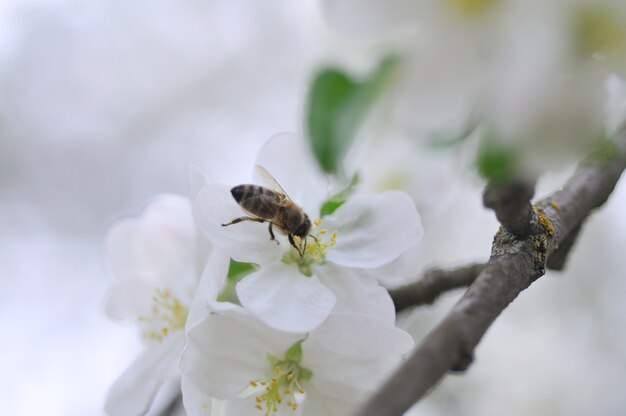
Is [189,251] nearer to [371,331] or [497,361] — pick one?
[371,331]

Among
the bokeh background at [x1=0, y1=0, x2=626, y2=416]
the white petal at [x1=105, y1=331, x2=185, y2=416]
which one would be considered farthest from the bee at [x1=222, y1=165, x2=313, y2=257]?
the bokeh background at [x1=0, y1=0, x2=626, y2=416]

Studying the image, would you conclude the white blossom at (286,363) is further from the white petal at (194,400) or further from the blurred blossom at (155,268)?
the blurred blossom at (155,268)

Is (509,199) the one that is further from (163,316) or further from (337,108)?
(163,316)

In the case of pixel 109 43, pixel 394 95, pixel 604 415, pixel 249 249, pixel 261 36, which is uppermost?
pixel 394 95

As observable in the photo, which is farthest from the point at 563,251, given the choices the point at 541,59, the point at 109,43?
the point at 109,43

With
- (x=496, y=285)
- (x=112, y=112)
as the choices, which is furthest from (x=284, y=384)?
(x=112, y=112)

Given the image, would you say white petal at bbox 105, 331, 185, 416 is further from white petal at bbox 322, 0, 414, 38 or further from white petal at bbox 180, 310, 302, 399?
white petal at bbox 322, 0, 414, 38
